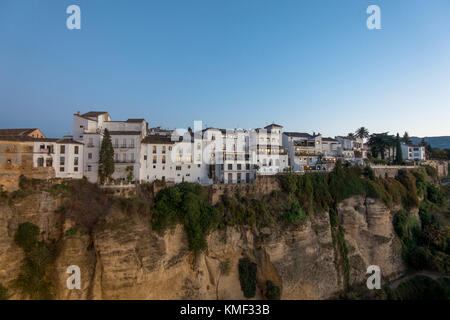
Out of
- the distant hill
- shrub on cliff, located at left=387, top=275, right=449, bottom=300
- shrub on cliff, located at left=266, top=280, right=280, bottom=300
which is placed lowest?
shrub on cliff, located at left=387, top=275, right=449, bottom=300

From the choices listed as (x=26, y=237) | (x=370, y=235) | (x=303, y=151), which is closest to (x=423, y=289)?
(x=370, y=235)

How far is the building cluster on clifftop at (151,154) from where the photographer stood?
21.4 metres

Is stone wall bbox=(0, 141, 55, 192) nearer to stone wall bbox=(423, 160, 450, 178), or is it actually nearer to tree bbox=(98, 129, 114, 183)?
tree bbox=(98, 129, 114, 183)

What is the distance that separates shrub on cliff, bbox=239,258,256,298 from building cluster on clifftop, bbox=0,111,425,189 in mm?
10077

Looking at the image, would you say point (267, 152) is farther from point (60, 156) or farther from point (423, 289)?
point (60, 156)

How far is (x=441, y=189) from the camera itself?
38.9 metres

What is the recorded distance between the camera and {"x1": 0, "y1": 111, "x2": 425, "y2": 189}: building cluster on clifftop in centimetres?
2138

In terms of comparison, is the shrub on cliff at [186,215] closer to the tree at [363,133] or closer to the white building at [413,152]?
the tree at [363,133]

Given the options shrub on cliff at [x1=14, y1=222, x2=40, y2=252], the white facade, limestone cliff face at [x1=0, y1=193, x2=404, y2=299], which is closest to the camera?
shrub on cliff at [x1=14, y1=222, x2=40, y2=252]

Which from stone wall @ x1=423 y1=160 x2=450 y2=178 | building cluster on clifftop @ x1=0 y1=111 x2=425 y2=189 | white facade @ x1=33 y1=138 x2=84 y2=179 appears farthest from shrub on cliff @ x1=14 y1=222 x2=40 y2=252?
stone wall @ x1=423 y1=160 x2=450 y2=178
